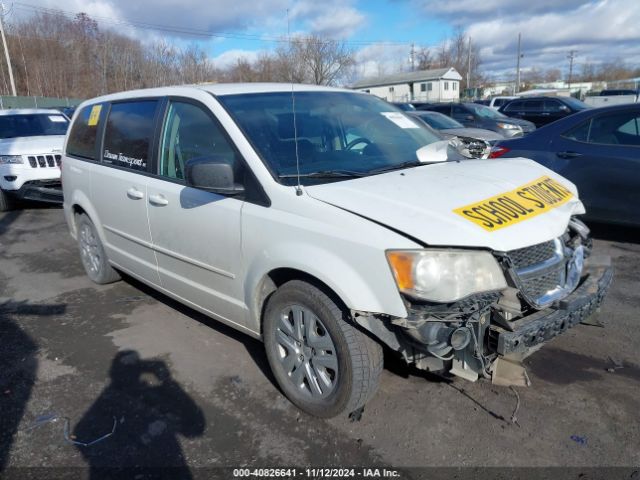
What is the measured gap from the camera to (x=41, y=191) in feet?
26.8

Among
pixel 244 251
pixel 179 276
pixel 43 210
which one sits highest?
pixel 244 251

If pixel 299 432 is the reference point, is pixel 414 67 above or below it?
above

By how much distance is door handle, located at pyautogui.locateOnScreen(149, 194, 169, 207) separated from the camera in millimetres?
3522

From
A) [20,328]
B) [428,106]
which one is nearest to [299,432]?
[20,328]

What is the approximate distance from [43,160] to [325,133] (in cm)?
710

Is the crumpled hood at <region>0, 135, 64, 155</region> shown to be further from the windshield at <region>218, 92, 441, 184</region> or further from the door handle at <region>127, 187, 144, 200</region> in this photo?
the windshield at <region>218, 92, 441, 184</region>

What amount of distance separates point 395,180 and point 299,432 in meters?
1.50

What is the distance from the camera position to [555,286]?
2725 mm

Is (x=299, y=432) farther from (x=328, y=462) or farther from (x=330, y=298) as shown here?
(x=330, y=298)

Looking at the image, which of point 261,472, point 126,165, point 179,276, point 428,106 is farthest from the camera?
point 428,106

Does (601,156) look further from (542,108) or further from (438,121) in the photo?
(542,108)

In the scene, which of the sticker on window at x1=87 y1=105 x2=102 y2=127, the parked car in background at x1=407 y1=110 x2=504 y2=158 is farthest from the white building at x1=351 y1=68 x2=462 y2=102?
the sticker on window at x1=87 y1=105 x2=102 y2=127

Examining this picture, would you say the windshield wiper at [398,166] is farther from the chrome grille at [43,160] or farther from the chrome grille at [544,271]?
the chrome grille at [43,160]

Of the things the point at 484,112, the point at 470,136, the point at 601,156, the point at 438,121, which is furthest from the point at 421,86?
the point at 601,156
